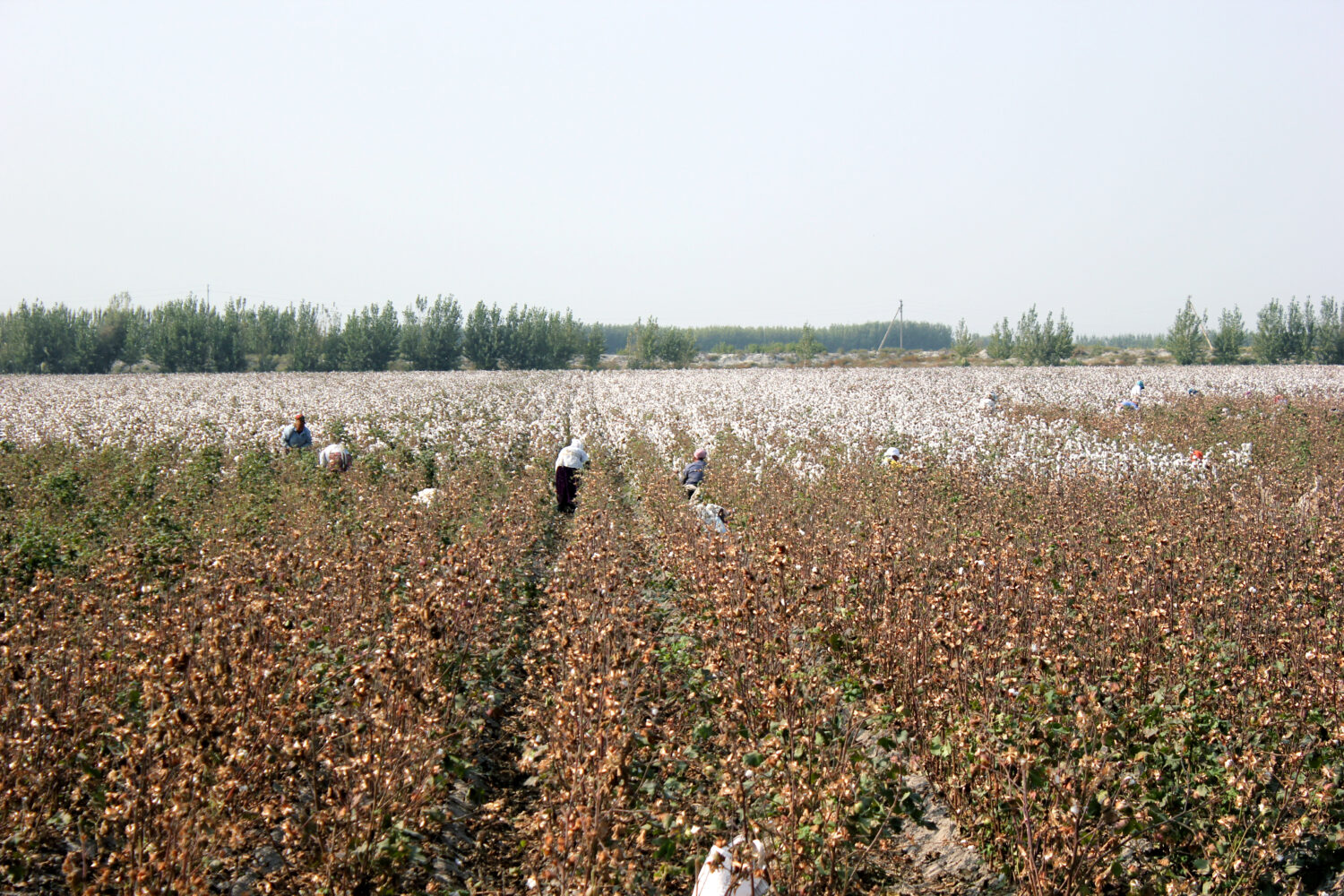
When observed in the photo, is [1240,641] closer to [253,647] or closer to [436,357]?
[253,647]

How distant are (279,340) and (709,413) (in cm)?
5960

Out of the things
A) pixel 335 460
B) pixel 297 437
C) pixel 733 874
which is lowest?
pixel 733 874

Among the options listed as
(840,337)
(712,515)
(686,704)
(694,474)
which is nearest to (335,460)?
(694,474)

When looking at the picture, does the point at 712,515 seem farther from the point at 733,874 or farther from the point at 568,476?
the point at 733,874

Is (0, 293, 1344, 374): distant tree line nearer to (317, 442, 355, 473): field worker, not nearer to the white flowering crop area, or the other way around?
the white flowering crop area

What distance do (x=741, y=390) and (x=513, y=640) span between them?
26.4 metres

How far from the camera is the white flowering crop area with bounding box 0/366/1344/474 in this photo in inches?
655

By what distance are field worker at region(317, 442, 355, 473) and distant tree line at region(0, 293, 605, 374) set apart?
5328 cm

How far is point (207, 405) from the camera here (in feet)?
87.5

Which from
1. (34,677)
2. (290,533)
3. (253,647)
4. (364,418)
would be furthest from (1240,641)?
(364,418)

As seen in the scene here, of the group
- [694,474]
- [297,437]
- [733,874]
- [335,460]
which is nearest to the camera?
[733,874]

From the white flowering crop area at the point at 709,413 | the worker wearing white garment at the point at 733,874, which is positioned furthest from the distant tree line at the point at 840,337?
the worker wearing white garment at the point at 733,874

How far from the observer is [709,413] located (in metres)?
24.2

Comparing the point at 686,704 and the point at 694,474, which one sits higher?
the point at 694,474
